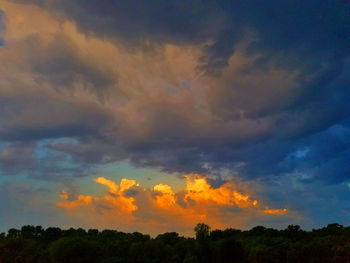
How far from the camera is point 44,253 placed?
586 ft

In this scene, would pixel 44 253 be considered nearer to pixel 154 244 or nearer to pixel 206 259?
pixel 154 244

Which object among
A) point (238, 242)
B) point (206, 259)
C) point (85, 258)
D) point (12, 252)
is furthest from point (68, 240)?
point (238, 242)

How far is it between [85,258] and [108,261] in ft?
31.4

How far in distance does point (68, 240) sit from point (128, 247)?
31.3 m

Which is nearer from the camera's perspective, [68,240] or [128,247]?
[68,240]

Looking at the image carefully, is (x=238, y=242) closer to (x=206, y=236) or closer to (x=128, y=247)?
(x=206, y=236)

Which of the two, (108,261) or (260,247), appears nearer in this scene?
(108,261)

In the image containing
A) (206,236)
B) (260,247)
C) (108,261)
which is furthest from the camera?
(206,236)

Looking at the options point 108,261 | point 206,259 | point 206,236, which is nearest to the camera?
point 108,261

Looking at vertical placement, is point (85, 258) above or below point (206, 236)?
below

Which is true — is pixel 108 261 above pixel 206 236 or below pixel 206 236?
below

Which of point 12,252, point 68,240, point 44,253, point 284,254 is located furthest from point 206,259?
point 12,252

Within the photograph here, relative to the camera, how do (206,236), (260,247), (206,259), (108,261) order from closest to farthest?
(108,261) < (260,247) < (206,259) < (206,236)

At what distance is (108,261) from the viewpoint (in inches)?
5979
